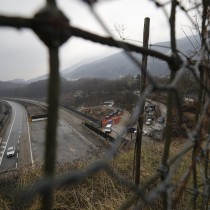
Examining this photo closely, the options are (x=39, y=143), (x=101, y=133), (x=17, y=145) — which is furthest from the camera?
(x=17, y=145)

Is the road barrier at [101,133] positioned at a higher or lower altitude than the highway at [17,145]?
higher

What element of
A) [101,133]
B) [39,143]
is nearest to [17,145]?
[39,143]

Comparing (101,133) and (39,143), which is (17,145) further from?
(101,133)

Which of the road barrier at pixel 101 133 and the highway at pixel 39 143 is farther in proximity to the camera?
the highway at pixel 39 143

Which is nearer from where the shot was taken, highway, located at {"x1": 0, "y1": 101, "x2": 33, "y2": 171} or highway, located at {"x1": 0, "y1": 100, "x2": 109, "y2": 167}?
highway, located at {"x1": 0, "y1": 101, "x2": 33, "y2": 171}

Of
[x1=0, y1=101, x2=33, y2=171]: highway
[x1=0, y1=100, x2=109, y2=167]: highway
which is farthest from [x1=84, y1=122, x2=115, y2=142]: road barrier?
[x1=0, y1=101, x2=33, y2=171]: highway

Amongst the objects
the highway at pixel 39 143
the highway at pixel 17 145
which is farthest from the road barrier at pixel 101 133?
the highway at pixel 17 145

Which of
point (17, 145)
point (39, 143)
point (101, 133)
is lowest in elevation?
point (17, 145)

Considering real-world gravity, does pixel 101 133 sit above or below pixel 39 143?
above

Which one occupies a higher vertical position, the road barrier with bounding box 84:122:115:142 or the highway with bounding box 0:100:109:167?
the road barrier with bounding box 84:122:115:142

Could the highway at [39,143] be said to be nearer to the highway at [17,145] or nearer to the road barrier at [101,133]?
the highway at [17,145]

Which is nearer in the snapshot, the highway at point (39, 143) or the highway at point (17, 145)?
the highway at point (17, 145)

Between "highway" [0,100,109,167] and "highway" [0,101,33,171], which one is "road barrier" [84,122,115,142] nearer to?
"highway" [0,100,109,167]

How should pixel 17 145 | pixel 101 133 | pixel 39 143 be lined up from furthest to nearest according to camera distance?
pixel 17 145, pixel 39 143, pixel 101 133
